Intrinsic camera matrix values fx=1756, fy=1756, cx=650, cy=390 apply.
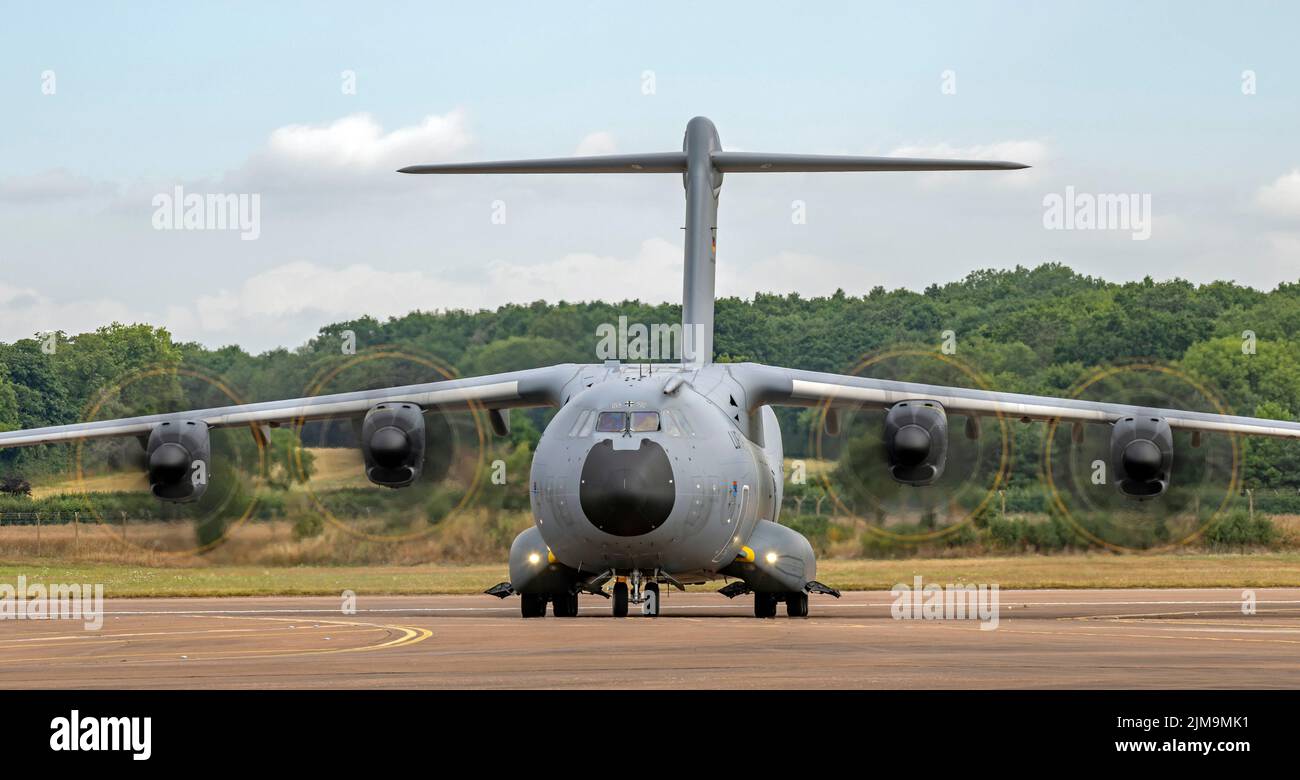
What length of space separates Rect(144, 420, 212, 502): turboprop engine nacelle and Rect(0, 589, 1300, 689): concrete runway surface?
1744mm

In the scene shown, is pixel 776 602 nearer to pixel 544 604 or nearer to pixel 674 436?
pixel 544 604

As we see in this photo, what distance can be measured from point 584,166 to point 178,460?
7.11 m

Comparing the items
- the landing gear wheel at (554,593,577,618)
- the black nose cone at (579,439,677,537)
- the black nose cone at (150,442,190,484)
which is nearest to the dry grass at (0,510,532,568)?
the black nose cone at (150,442,190,484)

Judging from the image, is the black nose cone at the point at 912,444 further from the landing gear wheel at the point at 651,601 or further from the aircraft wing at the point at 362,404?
the aircraft wing at the point at 362,404

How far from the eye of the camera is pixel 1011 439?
4041 centimetres

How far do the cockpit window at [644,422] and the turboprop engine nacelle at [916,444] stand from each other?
Answer: 4251mm

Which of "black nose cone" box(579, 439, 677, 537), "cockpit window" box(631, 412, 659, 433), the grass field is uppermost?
"cockpit window" box(631, 412, 659, 433)

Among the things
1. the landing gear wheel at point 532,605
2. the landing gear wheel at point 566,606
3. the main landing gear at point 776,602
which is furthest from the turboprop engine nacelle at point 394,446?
the main landing gear at point 776,602

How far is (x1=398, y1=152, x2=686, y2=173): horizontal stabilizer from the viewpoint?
24.8 metres

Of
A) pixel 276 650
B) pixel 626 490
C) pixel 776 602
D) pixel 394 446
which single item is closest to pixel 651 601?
pixel 626 490

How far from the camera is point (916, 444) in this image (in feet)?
77.6

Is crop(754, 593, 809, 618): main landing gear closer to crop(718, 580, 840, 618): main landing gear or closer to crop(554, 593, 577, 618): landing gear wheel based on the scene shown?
crop(718, 580, 840, 618): main landing gear

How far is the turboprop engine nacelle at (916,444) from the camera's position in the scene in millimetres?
23688
